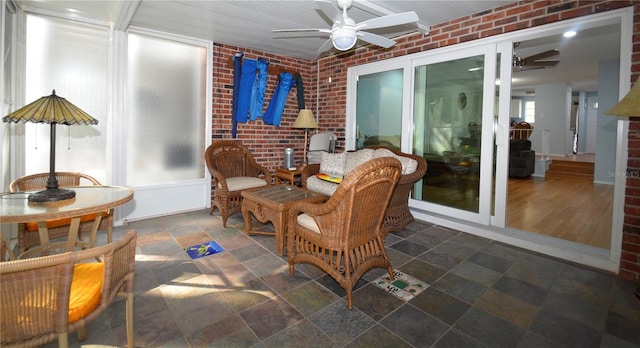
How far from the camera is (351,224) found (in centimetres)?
211

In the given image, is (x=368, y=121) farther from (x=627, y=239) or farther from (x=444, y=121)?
(x=627, y=239)

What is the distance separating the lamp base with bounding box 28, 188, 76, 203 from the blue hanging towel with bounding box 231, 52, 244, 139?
291cm

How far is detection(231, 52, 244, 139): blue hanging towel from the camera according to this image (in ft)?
15.3

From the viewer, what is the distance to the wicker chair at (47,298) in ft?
3.37

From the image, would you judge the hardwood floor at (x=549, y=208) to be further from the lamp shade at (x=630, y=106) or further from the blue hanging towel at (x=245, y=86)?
the blue hanging towel at (x=245, y=86)

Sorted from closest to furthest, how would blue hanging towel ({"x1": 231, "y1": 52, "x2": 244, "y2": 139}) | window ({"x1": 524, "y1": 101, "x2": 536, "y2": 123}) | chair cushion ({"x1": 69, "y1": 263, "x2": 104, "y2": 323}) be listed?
chair cushion ({"x1": 69, "y1": 263, "x2": 104, "y2": 323}) < blue hanging towel ({"x1": 231, "y1": 52, "x2": 244, "y2": 139}) < window ({"x1": 524, "y1": 101, "x2": 536, "y2": 123})

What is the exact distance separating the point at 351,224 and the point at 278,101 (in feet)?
11.9

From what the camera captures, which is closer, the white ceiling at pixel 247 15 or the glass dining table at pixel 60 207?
the glass dining table at pixel 60 207

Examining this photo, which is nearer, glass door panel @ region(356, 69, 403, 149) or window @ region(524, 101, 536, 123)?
glass door panel @ region(356, 69, 403, 149)

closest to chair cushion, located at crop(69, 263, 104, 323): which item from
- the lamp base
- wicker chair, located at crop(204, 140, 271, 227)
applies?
the lamp base

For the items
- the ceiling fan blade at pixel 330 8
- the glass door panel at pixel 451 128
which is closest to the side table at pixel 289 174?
the glass door panel at pixel 451 128

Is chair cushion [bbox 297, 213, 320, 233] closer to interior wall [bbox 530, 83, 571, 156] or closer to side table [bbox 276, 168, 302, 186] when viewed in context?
side table [bbox 276, 168, 302, 186]

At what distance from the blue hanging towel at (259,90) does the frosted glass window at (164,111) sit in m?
0.76

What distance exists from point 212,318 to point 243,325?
225 millimetres
